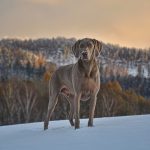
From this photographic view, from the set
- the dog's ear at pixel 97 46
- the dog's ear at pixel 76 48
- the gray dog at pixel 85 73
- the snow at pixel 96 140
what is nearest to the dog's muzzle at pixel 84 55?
the gray dog at pixel 85 73

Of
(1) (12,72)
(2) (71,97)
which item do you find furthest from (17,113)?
(1) (12,72)

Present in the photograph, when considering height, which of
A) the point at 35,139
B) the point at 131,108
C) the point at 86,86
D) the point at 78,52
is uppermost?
the point at 78,52

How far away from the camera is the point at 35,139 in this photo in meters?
9.49

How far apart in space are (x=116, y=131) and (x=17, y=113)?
224ft

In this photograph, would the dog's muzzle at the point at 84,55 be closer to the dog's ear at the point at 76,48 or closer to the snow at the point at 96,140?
the dog's ear at the point at 76,48

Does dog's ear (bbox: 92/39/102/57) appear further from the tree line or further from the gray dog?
the tree line

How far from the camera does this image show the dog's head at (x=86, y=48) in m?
10.4

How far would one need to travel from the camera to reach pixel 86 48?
34.3 ft

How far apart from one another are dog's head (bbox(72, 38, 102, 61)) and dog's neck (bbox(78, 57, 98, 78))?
140 millimetres

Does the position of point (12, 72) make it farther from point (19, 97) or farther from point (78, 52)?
point (78, 52)

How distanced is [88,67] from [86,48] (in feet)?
1.75

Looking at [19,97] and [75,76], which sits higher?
[75,76]

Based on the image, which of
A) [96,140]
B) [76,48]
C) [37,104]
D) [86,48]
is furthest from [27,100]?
[96,140]

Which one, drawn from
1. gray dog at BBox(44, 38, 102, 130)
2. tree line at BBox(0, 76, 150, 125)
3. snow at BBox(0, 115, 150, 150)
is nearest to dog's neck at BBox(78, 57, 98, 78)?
gray dog at BBox(44, 38, 102, 130)
